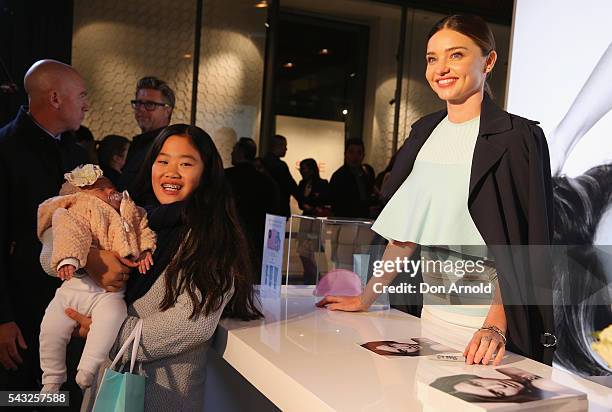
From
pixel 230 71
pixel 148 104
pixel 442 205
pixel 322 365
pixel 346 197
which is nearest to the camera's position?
pixel 322 365

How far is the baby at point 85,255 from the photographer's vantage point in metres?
1.63

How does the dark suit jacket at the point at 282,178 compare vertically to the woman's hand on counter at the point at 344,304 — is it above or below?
above

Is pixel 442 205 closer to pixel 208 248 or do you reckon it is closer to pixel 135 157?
pixel 208 248

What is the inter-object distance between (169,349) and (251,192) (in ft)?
8.69

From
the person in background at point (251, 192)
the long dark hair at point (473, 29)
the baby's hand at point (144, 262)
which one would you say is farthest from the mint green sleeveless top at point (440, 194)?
the person in background at point (251, 192)

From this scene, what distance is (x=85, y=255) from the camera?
5.40 ft

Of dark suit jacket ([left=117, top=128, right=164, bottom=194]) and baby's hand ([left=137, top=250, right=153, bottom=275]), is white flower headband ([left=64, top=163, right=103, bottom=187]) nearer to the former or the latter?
baby's hand ([left=137, top=250, right=153, bottom=275])

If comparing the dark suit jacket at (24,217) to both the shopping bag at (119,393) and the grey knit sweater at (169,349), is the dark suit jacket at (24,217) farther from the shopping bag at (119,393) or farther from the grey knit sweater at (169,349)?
the shopping bag at (119,393)

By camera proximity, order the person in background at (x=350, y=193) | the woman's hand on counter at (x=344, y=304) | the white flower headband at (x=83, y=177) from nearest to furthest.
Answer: the white flower headband at (x=83, y=177)
the woman's hand on counter at (x=344, y=304)
the person in background at (x=350, y=193)

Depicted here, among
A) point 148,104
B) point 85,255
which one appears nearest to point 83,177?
point 85,255

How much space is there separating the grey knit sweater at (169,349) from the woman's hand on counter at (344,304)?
423 mm

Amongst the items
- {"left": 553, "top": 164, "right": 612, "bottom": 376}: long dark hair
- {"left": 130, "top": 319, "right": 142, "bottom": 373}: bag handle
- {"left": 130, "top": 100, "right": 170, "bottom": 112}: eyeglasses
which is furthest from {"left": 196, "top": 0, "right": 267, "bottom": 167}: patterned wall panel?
{"left": 130, "top": 319, "right": 142, "bottom": 373}: bag handle

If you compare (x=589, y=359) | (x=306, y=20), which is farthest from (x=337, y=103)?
(x=589, y=359)

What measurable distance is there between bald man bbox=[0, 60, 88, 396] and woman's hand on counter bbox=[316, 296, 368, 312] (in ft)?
3.99
